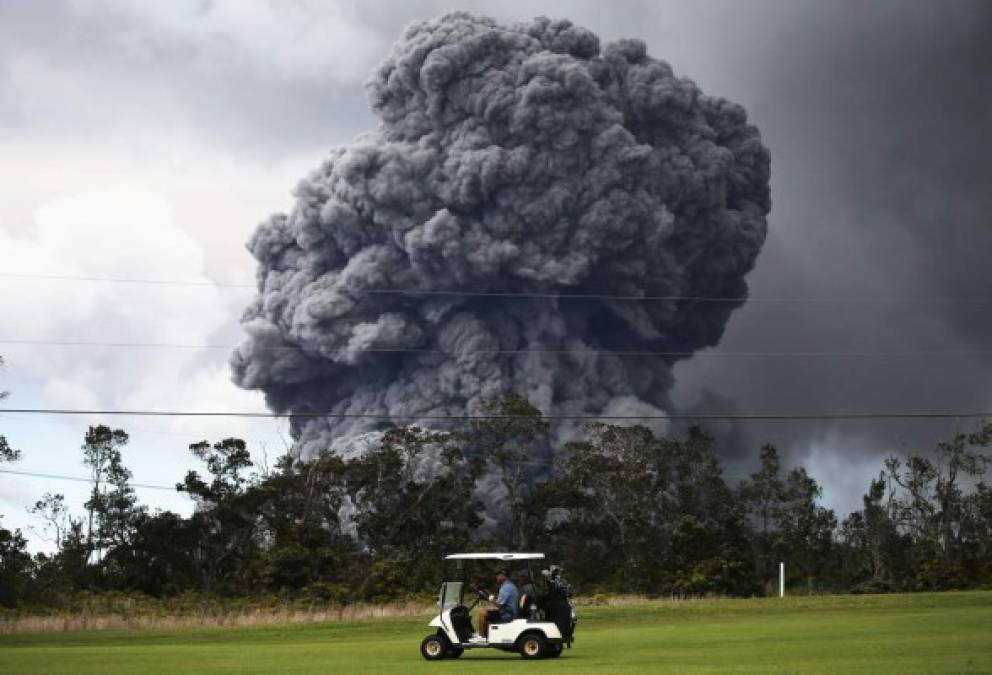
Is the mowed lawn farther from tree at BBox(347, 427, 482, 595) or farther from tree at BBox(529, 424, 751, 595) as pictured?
tree at BBox(347, 427, 482, 595)

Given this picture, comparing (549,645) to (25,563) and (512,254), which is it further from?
(512,254)

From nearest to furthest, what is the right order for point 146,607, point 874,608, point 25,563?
1. point 874,608
2. point 146,607
3. point 25,563

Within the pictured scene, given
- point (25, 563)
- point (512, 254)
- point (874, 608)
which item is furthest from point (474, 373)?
point (874, 608)

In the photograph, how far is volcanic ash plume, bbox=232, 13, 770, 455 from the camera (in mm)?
94625

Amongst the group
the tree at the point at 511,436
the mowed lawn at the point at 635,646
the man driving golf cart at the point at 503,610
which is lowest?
the mowed lawn at the point at 635,646

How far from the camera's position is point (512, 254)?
94625 mm

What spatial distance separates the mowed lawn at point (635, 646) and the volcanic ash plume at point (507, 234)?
48.9 m

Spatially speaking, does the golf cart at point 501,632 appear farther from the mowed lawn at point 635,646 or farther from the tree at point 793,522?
the tree at point 793,522

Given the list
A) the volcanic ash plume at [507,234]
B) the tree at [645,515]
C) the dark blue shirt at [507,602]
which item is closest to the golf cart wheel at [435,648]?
the dark blue shirt at [507,602]

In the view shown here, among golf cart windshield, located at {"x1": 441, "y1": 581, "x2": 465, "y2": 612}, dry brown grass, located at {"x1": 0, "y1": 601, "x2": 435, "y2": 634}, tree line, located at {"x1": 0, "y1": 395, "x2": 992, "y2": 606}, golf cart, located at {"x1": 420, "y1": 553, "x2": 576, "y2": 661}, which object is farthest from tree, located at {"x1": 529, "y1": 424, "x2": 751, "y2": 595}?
golf cart, located at {"x1": 420, "y1": 553, "x2": 576, "y2": 661}

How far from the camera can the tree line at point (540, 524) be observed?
219 ft

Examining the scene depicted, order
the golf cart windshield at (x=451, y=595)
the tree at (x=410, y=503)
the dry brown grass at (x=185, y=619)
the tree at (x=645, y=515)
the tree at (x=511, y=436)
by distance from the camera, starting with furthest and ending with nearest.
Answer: the tree at (x=511, y=436), the tree at (x=410, y=503), the tree at (x=645, y=515), the dry brown grass at (x=185, y=619), the golf cart windshield at (x=451, y=595)

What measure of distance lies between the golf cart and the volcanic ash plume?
215 ft

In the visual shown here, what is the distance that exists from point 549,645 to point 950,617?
48.6ft
